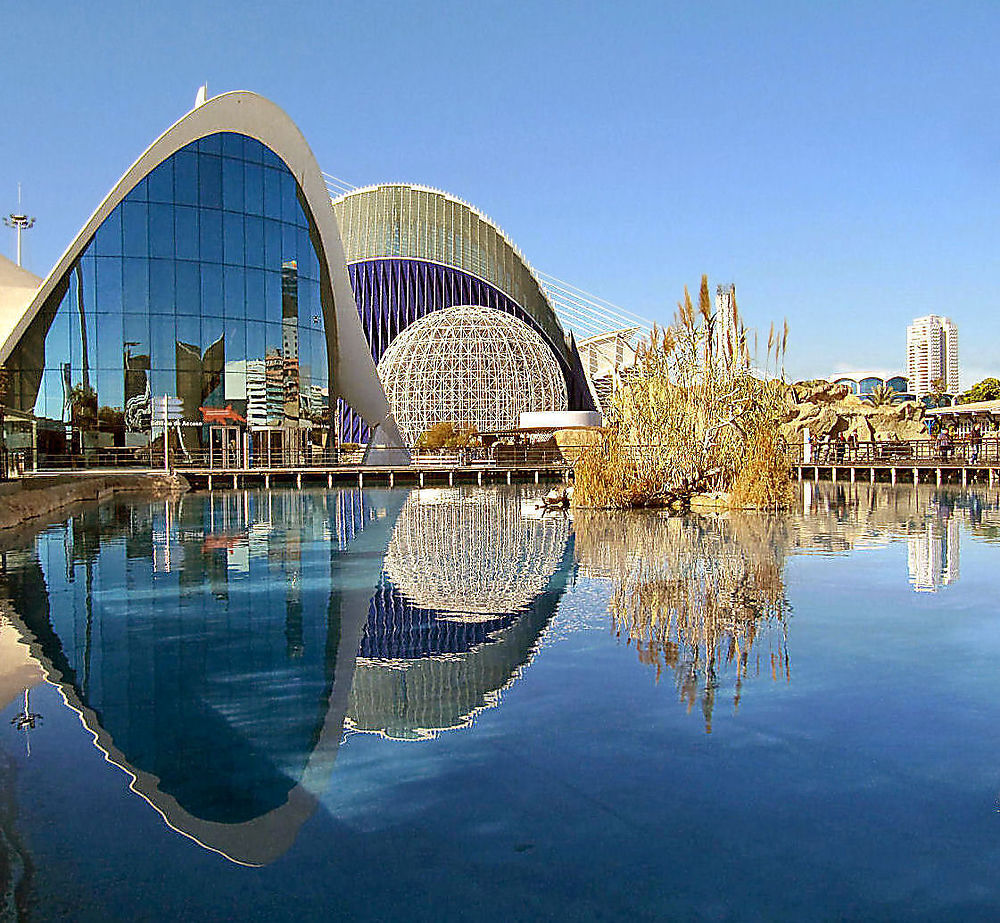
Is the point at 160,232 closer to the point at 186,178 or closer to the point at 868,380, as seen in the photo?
the point at 186,178

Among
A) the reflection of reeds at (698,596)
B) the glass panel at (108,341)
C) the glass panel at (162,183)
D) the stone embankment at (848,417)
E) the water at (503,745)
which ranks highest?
the glass panel at (162,183)

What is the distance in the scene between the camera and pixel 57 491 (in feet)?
66.9

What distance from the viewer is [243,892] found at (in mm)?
3334

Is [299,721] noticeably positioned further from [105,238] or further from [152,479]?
[105,238]

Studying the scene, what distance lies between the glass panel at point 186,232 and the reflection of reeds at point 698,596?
21194 mm

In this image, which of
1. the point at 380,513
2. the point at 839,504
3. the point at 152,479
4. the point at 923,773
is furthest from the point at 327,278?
the point at 923,773

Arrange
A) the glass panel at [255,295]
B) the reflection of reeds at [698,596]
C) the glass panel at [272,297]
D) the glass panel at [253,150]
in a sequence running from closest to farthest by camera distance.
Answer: the reflection of reeds at [698,596]
the glass panel at [255,295]
the glass panel at [253,150]
the glass panel at [272,297]

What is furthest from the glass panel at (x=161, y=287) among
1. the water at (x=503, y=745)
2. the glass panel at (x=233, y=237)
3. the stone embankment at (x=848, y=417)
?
the stone embankment at (x=848, y=417)

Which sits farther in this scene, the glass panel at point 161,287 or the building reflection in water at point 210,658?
the glass panel at point 161,287

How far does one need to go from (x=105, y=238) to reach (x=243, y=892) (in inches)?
1257

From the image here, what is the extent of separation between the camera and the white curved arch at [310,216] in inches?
1252

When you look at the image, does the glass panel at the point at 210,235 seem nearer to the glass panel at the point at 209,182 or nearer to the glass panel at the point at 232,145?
the glass panel at the point at 209,182

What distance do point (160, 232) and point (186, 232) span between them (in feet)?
2.54

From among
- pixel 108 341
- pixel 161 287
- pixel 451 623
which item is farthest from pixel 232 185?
pixel 451 623
